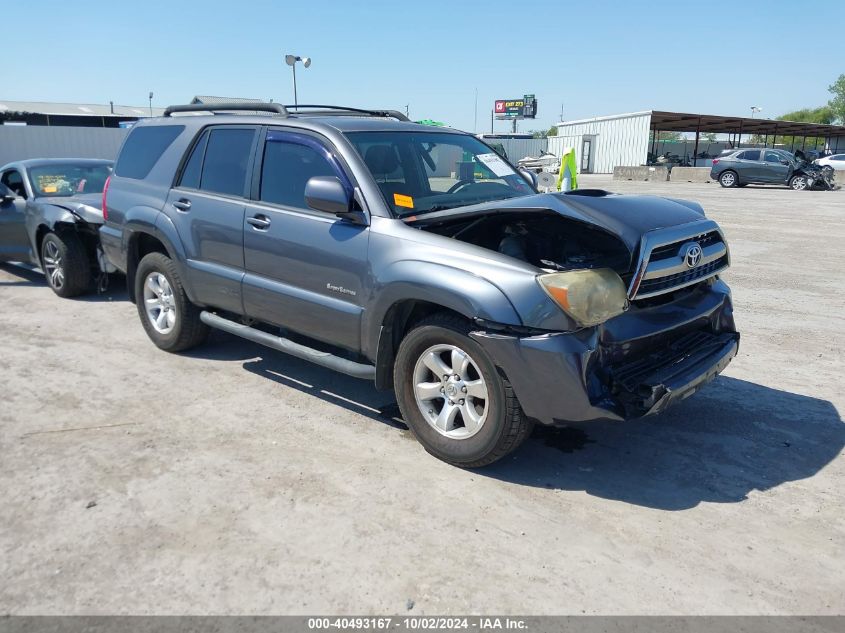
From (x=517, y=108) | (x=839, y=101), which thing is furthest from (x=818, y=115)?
(x=517, y=108)

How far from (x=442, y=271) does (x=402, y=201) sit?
0.75 meters

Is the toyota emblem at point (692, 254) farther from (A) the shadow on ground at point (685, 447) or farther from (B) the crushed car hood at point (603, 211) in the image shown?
(A) the shadow on ground at point (685, 447)

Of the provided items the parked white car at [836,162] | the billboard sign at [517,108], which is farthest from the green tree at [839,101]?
the parked white car at [836,162]

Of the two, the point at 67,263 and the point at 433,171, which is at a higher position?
the point at 433,171

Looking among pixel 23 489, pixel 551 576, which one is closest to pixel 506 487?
pixel 551 576

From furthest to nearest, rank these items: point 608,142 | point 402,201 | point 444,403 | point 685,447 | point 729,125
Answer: point 729,125 → point 608,142 → point 402,201 → point 685,447 → point 444,403

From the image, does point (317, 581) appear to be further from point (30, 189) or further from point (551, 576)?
point (30, 189)

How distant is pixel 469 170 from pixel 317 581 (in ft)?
10.1

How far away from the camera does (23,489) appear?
353 centimetres

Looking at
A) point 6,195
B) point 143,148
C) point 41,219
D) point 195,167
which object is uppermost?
point 143,148

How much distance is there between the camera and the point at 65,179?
8.31m

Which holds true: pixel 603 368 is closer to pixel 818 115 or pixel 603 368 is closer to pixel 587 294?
pixel 587 294

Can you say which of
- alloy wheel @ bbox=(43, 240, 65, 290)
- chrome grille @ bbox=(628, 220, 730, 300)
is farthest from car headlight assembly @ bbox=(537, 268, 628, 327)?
alloy wheel @ bbox=(43, 240, 65, 290)

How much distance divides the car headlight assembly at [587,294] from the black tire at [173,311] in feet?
10.8
